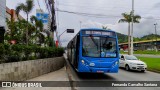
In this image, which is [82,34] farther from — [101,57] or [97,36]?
[101,57]

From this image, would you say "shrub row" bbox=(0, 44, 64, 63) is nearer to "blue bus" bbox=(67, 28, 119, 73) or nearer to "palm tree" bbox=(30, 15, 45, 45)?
"blue bus" bbox=(67, 28, 119, 73)

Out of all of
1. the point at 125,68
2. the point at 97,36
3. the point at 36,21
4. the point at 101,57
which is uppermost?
the point at 36,21

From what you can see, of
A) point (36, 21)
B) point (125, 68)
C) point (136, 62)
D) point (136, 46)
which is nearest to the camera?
point (136, 62)

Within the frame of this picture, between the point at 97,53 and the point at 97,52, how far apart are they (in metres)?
0.06

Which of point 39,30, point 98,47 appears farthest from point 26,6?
point 98,47

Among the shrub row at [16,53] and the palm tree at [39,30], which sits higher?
the palm tree at [39,30]

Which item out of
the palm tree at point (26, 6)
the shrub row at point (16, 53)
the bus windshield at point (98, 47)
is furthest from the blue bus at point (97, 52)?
the palm tree at point (26, 6)

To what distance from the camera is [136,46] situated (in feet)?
441

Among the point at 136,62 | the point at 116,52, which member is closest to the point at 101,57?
the point at 116,52

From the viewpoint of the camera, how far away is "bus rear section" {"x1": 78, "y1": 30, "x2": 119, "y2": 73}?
15.0 m

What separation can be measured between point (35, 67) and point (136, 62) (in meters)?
10.9

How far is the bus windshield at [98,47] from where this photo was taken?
1515 centimetres

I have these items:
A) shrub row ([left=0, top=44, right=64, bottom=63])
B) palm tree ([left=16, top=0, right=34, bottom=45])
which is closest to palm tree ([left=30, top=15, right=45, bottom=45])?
palm tree ([left=16, top=0, right=34, bottom=45])

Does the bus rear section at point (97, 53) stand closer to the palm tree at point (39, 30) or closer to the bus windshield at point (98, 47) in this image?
the bus windshield at point (98, 47)
